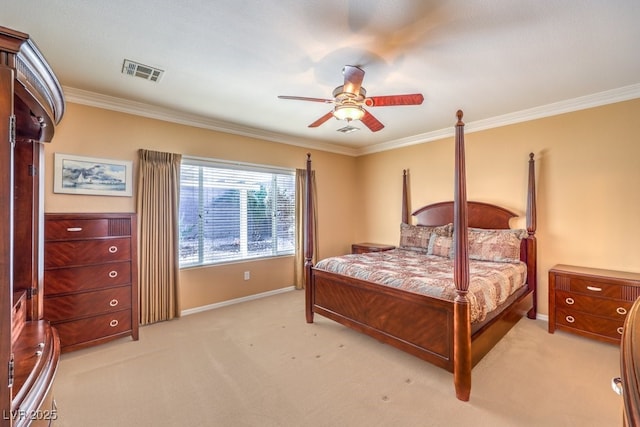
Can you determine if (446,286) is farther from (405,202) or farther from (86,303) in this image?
(86,303)

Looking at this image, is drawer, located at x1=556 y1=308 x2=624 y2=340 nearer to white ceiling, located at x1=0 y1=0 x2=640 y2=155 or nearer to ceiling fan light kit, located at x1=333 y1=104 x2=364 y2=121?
white ceiling, located at x1=0 y1=0 x2=640 y2=155

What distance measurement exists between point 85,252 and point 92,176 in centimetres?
90

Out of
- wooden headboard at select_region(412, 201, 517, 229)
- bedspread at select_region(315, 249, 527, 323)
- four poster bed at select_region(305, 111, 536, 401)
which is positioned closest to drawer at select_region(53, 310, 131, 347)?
four poster bed at select_region(305, 111, 536, 401)

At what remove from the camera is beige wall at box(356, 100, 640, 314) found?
3.03 metres

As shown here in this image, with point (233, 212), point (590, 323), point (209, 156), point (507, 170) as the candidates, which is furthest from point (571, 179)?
point (209, 156)

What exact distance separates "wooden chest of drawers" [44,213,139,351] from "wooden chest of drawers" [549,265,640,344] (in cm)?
452

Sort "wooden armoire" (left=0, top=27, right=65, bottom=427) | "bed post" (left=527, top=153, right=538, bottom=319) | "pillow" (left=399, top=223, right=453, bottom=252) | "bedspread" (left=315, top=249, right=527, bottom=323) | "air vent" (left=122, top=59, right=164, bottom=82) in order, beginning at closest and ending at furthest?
1. "wooden armoire" (left=0, top=27, right=65, bottom=427)
2. "bedspread" (left=315, top=249, right=527, bottom=323)
3. "air vent" (left=122, top=59, right=164, bottom=82)
4. "bed post" (left=527, top=153, right=538, bottom=319)
5. "pillow" (left=399, top=223, right=453, bottom=252)

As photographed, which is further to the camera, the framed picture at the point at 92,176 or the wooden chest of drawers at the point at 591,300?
the framed picture at the point at 92,176

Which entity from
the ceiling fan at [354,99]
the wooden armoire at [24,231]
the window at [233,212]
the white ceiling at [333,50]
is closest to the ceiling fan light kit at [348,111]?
the ceiling fan at [354,99]

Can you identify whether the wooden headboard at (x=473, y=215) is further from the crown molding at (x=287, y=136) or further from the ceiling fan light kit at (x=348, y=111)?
the ceiling fan light kit at (x=348, y=111)

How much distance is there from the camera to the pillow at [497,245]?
3475 millimetres

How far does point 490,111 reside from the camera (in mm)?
3627

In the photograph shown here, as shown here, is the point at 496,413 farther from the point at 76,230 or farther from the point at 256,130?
the point at 256,130

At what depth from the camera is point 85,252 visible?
273cm
